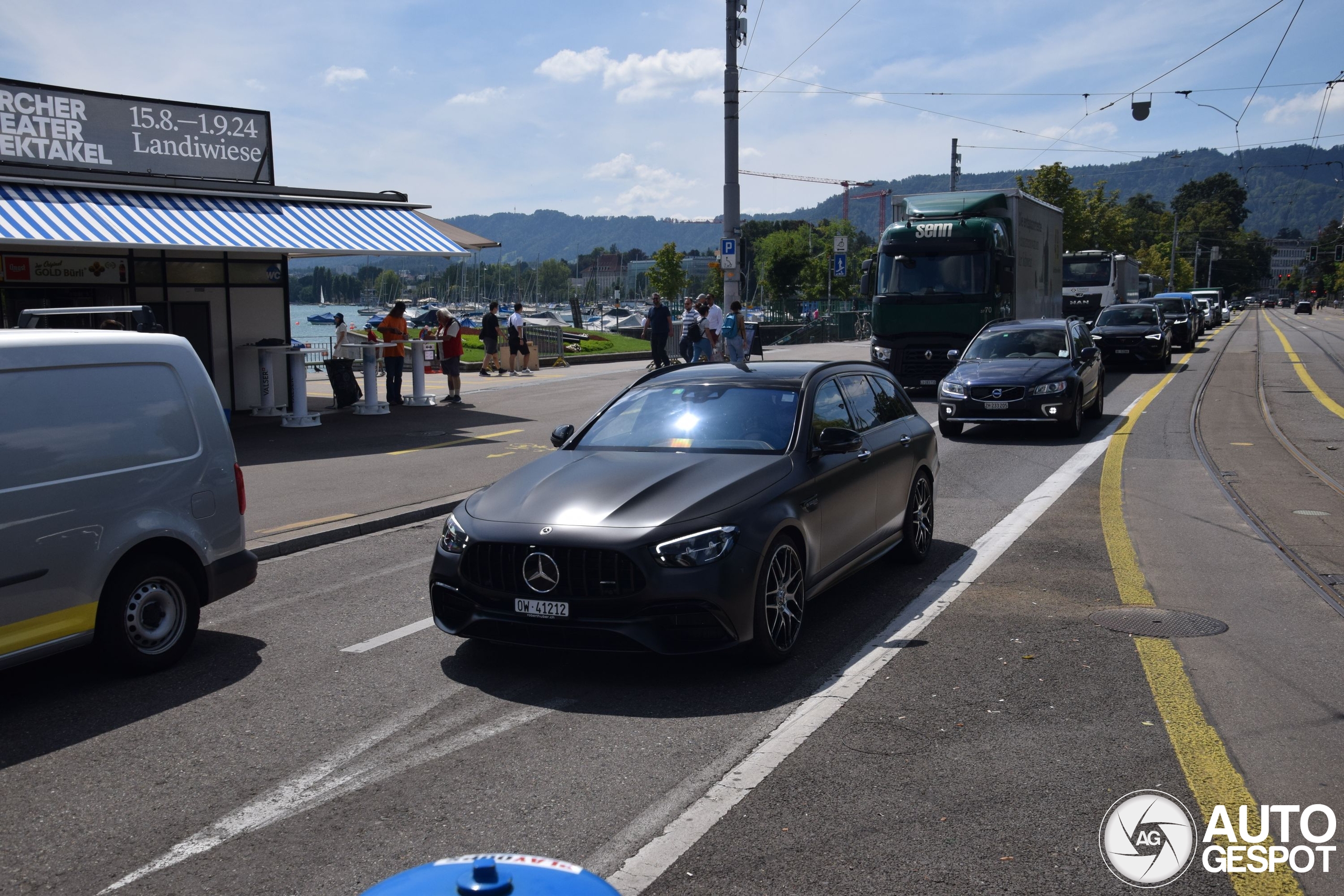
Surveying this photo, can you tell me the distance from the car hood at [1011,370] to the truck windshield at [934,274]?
4.47 m

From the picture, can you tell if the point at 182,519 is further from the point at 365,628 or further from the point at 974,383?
the point at 974,383

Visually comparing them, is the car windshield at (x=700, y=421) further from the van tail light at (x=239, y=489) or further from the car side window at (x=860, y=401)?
the van tail light at (x=239, y=489)

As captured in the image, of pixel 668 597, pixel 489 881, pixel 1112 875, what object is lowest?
pixel 1112 875

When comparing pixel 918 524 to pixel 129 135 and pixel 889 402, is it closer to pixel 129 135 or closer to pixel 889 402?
pixel 889 402

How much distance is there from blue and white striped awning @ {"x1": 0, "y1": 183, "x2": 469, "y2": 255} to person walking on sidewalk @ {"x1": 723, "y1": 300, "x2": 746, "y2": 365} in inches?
268

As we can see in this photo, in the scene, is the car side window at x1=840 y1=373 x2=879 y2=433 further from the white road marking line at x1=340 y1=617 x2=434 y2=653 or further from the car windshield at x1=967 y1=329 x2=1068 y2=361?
the car windshield at x1=967 y1=329 x2=1068 y2=361

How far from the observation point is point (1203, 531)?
931 cm

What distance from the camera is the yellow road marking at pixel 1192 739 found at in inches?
140

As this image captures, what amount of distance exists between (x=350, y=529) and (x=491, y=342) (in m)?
19.6

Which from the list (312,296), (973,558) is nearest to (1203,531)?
(973,558)

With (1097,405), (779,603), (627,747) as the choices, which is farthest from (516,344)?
(627,747)

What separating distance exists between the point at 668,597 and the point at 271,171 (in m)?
16.1

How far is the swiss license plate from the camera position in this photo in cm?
541

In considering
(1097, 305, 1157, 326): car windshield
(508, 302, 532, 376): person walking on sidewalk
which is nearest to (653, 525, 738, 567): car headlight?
(508, 302, 532, 376): person walking on sidewalk
